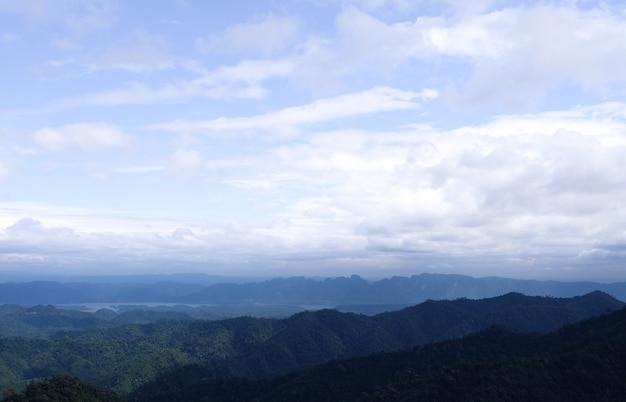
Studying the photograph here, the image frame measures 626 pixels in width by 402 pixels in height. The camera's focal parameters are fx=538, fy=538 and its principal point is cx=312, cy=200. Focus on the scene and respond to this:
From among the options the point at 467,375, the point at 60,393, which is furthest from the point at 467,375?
the point at 60,393

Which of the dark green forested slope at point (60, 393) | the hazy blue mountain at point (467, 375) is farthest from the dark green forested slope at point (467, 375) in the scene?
the dark green forested slope at point (60, 393)

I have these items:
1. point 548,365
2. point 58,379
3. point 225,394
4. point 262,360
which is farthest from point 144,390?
point 548,365

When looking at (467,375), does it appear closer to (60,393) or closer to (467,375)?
(467,375)

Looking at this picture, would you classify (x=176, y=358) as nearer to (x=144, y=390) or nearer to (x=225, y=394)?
(x=144, y=390)

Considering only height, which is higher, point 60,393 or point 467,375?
point 467,375

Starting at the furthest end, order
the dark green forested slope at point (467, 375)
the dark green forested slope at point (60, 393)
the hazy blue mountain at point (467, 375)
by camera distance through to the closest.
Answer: the hazy blue mountain at point (467, 375) → the dark green forested slope at point (467, 375) → the dark green forested slope at point (60, 393)

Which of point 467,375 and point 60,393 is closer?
point 60,393

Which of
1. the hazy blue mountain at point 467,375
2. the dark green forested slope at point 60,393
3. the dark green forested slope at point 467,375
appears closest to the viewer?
the dark green forested slope at point 60,393

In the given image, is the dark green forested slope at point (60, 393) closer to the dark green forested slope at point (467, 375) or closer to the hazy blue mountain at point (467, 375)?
the hazy blue mountain at point (467, 375)

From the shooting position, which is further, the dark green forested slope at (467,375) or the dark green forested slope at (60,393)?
the dark green forested slope at (467,375)
